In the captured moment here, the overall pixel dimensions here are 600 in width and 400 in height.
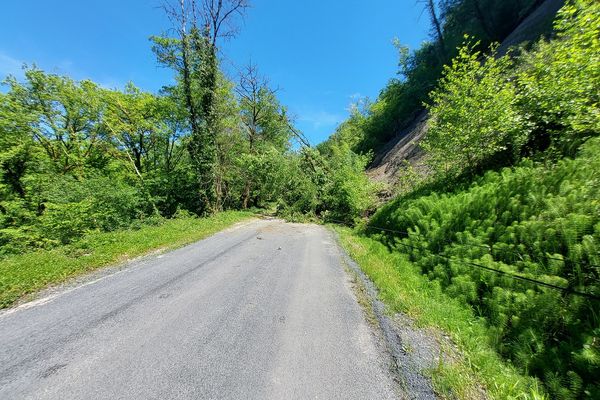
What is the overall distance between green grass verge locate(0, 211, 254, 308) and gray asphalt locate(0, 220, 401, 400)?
695mm

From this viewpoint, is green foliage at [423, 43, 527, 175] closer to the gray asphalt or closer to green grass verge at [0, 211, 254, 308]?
the gray asphalt

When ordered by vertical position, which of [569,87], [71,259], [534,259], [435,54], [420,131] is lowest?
[71,259]

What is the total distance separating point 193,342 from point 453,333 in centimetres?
371

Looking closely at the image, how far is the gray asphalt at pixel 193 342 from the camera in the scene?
2420mm

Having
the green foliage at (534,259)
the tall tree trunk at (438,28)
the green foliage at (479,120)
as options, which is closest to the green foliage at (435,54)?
the tall tree trunk at (438,28)

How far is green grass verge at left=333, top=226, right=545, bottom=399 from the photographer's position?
252 centimetres

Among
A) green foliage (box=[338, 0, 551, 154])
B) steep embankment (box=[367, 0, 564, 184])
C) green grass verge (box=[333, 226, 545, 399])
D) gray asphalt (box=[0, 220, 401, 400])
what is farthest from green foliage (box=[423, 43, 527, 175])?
green foliage (box=[338, 0, 551, 154])

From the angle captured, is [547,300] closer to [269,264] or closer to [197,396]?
[197,396]

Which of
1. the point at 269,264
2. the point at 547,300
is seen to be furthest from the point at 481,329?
the point at 269,264

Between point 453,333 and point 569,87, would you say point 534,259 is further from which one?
point 569,87

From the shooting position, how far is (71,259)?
6113 millimetres

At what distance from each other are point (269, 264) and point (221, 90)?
1649cm

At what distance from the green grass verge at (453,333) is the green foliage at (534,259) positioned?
0.21 metres

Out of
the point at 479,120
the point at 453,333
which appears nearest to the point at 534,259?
the point at 453,333
